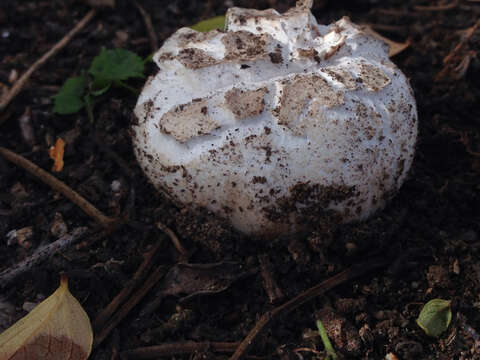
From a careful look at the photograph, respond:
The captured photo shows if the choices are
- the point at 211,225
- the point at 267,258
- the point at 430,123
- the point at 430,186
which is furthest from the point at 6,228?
the point at 430,123

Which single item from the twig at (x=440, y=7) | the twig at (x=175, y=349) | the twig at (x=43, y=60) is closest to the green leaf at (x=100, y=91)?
the twig at (x=43, y=60)

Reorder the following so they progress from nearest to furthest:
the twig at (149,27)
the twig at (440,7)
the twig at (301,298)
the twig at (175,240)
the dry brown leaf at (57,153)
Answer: the twig at (301,298), the twig at (175,240), the dry brown leaf at (57,153), the twig at (149,27), the twig at (440,7)

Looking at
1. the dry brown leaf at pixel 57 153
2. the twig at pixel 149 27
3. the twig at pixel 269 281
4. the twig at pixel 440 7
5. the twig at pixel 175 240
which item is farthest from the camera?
the twig at pixel 440 7

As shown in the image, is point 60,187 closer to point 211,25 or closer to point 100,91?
point 100,91

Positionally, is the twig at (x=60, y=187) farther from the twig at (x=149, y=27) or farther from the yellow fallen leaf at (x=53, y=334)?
the twig at (x=149, y=27)

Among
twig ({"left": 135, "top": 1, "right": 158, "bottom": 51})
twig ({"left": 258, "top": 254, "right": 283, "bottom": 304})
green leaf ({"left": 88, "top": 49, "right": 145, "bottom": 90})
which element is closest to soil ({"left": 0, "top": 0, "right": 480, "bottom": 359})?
twig ({"left": 258, "top": 254, "right": 283, "bottom": 304})

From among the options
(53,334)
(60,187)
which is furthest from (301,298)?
(60,187)

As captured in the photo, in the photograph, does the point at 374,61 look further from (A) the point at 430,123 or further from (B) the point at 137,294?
(B) the point at 137,294
